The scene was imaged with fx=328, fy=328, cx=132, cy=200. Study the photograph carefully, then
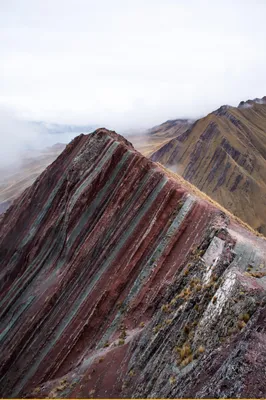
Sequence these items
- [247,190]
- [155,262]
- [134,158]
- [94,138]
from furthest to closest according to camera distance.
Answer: [247,190] → [94,138] → [134,158] → [155,262]

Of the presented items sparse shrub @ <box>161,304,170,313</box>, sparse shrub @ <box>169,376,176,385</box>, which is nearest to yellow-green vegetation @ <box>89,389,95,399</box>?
sparse shrub @ <box>161,304,170,313</box>

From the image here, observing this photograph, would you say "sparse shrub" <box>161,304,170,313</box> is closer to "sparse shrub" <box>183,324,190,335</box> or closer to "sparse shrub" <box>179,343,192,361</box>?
"sparse shrub" <box>183,324,190,335</box>

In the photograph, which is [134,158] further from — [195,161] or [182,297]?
[195,161]

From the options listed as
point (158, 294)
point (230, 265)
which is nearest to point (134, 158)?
point (158, 294)

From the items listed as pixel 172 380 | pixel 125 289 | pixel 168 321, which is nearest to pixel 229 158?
pixel 125 289

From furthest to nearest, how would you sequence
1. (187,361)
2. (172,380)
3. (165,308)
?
(165,308)
(187,361)
(172,380)

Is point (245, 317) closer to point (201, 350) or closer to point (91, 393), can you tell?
point (201, 350)

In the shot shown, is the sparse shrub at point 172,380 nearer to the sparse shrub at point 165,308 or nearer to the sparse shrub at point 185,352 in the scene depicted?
the sparse shrub at point 185,352
